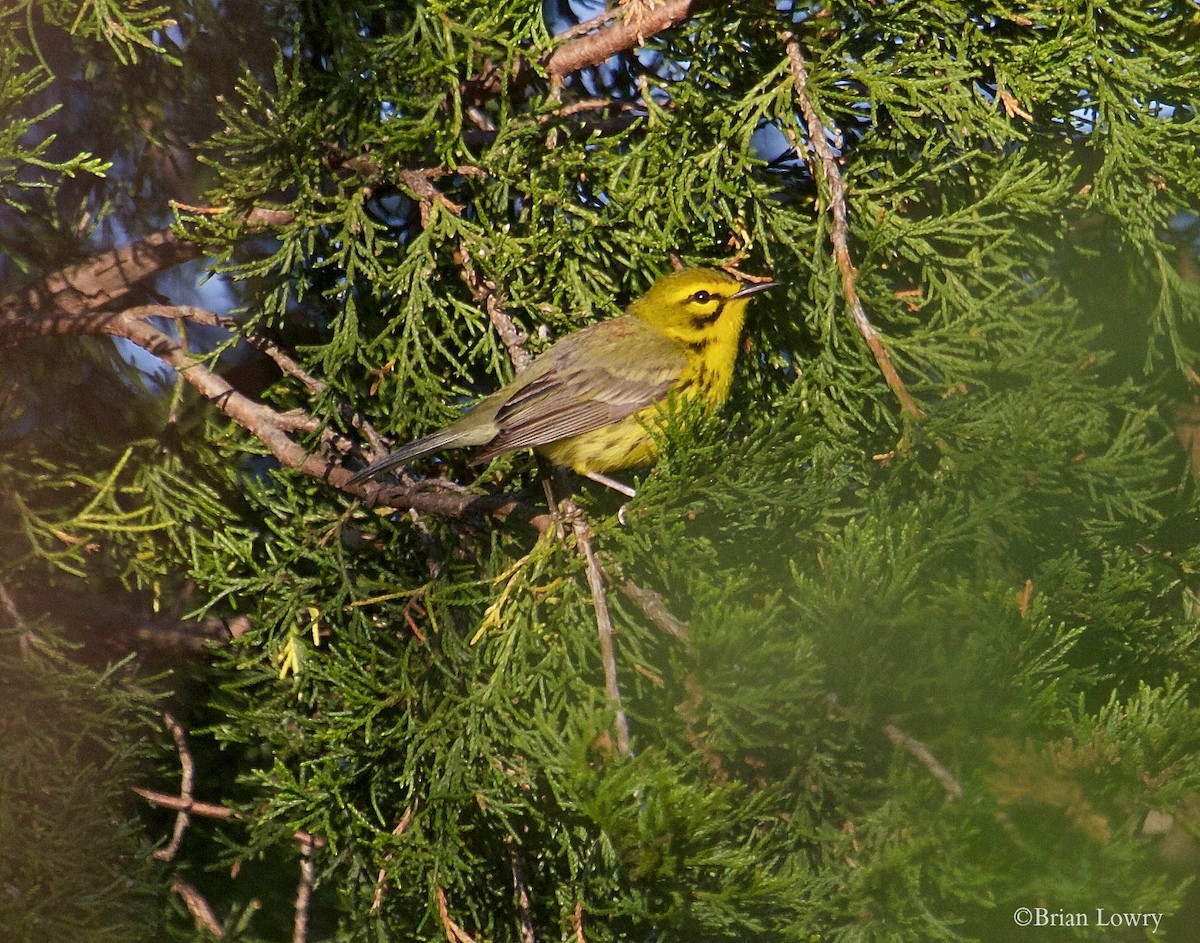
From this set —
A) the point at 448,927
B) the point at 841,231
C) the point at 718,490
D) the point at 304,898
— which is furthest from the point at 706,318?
the point at 304,898

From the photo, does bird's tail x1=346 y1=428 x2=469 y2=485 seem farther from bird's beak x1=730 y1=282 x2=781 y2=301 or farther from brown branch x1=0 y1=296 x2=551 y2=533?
bird's beak x1=730 y1=282 x2=781 y2=301

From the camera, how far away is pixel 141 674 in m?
3.22

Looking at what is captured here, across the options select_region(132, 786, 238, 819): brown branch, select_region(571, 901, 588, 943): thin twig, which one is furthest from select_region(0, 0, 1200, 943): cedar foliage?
select_region(132, 786, 238, 819): brown branch

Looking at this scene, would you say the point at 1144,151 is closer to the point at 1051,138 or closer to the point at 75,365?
the point at 1051,138

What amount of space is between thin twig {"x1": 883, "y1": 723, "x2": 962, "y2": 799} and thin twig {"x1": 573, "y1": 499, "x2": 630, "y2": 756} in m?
0.48

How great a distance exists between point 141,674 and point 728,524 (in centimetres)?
190

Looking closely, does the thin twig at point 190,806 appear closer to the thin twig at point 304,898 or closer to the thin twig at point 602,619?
the thin twig at point 304,898

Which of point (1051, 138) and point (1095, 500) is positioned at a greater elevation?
point (1051, 138)

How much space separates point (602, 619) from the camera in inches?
88.9

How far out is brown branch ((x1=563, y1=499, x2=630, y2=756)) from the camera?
1.93m

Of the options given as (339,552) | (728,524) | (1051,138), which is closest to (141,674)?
(339,552)

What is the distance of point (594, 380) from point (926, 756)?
79.3 inches

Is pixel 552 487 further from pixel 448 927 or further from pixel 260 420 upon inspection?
pixel 448 927

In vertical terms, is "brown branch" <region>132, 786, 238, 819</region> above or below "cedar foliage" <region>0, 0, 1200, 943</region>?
Answer: below
